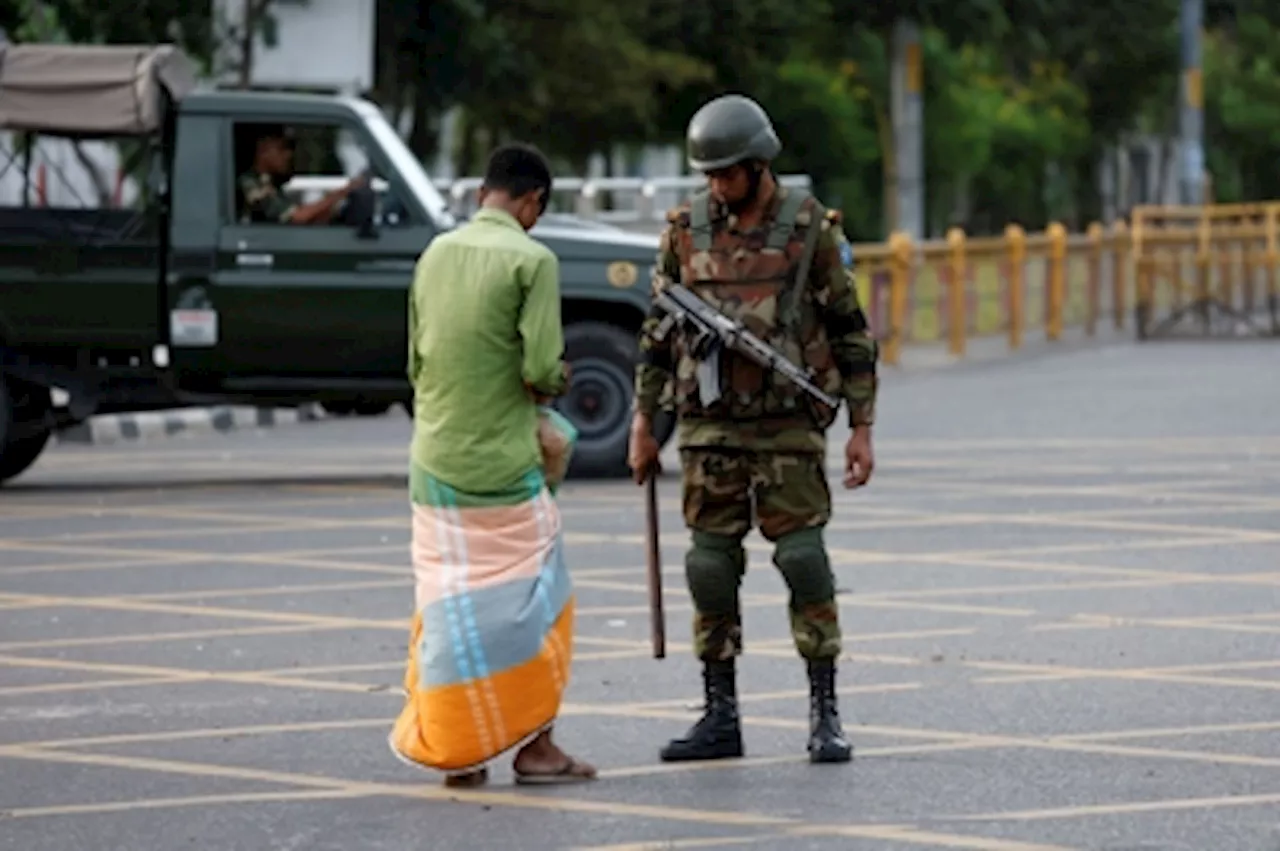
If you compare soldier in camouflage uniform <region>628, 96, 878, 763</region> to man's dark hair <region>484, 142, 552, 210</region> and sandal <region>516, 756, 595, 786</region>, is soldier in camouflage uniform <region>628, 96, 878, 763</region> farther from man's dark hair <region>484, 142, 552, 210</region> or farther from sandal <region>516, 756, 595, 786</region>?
sandal <region>516, 756, 595, 786</region>

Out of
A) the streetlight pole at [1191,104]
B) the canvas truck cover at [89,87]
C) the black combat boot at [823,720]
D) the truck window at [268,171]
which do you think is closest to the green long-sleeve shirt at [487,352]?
the black combat boot at [823,720]

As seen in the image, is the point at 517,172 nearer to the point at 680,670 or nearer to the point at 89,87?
the point at 680,670

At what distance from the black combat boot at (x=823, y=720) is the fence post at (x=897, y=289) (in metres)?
21.7

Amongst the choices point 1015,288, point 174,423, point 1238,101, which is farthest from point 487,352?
point 1238,101

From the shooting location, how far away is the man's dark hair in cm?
870

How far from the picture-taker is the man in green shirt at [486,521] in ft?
27.8

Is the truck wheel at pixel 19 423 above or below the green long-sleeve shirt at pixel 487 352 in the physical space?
below

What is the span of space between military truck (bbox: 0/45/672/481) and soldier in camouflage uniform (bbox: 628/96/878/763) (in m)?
8.92

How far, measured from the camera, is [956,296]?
32.2 metres

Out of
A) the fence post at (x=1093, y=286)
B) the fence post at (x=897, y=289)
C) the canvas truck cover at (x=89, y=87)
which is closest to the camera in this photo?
the canvas truck cover at (x=89, y=87)

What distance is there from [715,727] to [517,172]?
145cm

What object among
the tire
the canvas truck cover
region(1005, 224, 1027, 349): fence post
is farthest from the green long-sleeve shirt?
region(1005, 224, 1027, 349): fence post

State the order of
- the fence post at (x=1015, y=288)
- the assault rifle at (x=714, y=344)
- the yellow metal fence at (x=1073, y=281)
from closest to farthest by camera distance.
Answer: the assault rifle at (x=714, y=344)
the yellow metal fence at (x=1073, y=281)
the fence post at (x=1015, y=288)

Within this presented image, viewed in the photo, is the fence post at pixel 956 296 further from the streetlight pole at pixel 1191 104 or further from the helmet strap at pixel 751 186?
the helmet strap at pixel 751 186
